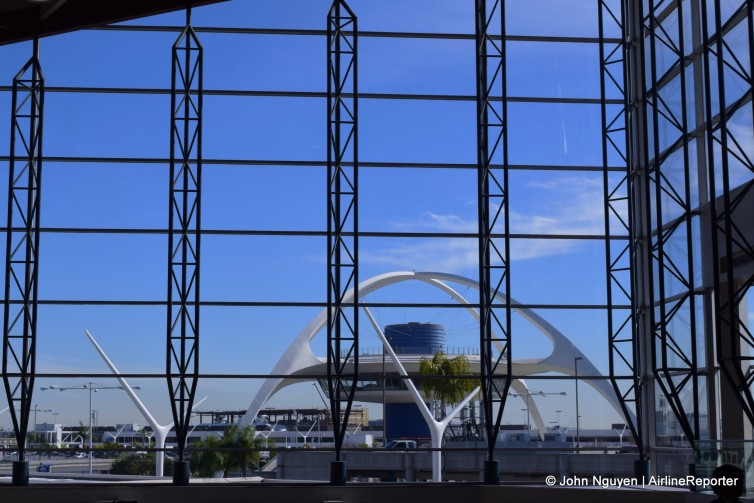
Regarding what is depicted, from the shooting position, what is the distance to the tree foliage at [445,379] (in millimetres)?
20547

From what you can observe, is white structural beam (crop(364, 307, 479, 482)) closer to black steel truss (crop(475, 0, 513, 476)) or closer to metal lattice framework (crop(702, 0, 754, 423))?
black steel truss (crop(475, 0, 513, 476))

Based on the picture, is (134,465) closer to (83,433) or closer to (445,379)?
(83,433)

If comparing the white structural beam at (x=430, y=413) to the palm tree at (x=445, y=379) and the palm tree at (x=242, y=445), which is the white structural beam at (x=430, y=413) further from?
the palm tree at (x=242, y=445)

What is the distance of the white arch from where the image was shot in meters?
20.5

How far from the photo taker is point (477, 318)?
2091cm

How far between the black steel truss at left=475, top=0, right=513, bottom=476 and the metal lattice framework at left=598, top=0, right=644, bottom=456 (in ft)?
7.31

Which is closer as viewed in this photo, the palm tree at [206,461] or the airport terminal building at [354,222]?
the airport terminal building at [354,222]

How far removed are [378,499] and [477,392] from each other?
3269mm

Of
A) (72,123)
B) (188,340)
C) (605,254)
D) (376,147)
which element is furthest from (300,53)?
(605,254)

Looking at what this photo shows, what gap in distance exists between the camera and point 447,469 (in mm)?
20844

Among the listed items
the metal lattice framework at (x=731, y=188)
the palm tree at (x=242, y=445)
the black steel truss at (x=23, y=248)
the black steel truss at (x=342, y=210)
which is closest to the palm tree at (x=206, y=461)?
the palm tree at (x=242, y=445)

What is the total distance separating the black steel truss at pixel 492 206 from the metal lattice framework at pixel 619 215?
2227 millimetres

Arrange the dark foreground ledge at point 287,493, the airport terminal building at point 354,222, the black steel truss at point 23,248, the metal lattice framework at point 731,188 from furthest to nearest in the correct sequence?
the airport terminal building at point 354,222
the black steel truss at point 23,248
the dark foreground ledge at point 287,493
the metal lattice framework at point 731,188

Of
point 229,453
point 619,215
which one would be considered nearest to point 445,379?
point 229,453
